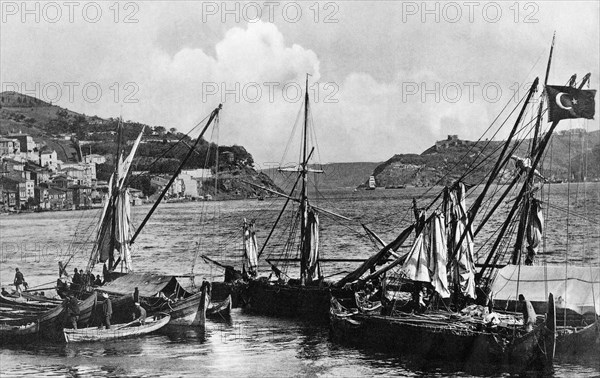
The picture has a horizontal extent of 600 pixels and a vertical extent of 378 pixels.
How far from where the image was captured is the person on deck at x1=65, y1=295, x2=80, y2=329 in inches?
1113

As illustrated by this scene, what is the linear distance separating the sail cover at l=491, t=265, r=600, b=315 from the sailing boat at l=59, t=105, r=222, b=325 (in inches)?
527

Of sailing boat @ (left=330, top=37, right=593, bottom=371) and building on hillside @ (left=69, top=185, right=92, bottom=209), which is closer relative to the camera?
sailing boat @ (left=330, top=37, right=593, bottom=371)

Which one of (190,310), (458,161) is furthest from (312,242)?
(458,161)

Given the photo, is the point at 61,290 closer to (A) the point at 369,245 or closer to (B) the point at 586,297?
(B) the point at 586,297

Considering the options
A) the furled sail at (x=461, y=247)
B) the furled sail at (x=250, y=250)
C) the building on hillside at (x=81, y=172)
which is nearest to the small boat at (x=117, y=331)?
the furled sail at (x=250, y=250)

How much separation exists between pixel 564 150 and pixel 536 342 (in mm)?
86192

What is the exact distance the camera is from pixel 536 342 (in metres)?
22.6

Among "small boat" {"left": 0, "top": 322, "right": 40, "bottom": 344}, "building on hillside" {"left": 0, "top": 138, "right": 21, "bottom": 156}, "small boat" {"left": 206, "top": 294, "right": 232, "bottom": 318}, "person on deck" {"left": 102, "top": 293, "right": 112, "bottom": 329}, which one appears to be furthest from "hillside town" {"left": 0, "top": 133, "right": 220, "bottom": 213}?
"small boat" {"left": 0, "top": 322, "right": 40, "bottom": 344}

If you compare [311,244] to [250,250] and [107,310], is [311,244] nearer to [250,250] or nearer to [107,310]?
[250,250]

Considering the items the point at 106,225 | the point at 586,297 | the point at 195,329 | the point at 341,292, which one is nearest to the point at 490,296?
the point at 586,297

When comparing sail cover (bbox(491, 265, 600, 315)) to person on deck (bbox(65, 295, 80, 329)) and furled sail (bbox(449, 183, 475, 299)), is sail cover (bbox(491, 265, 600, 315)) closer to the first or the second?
furled sail (bbox(449, 183, 475, 299))

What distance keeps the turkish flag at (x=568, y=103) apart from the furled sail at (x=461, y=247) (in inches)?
239

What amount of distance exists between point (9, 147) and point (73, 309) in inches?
1408

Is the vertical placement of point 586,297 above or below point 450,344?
above
